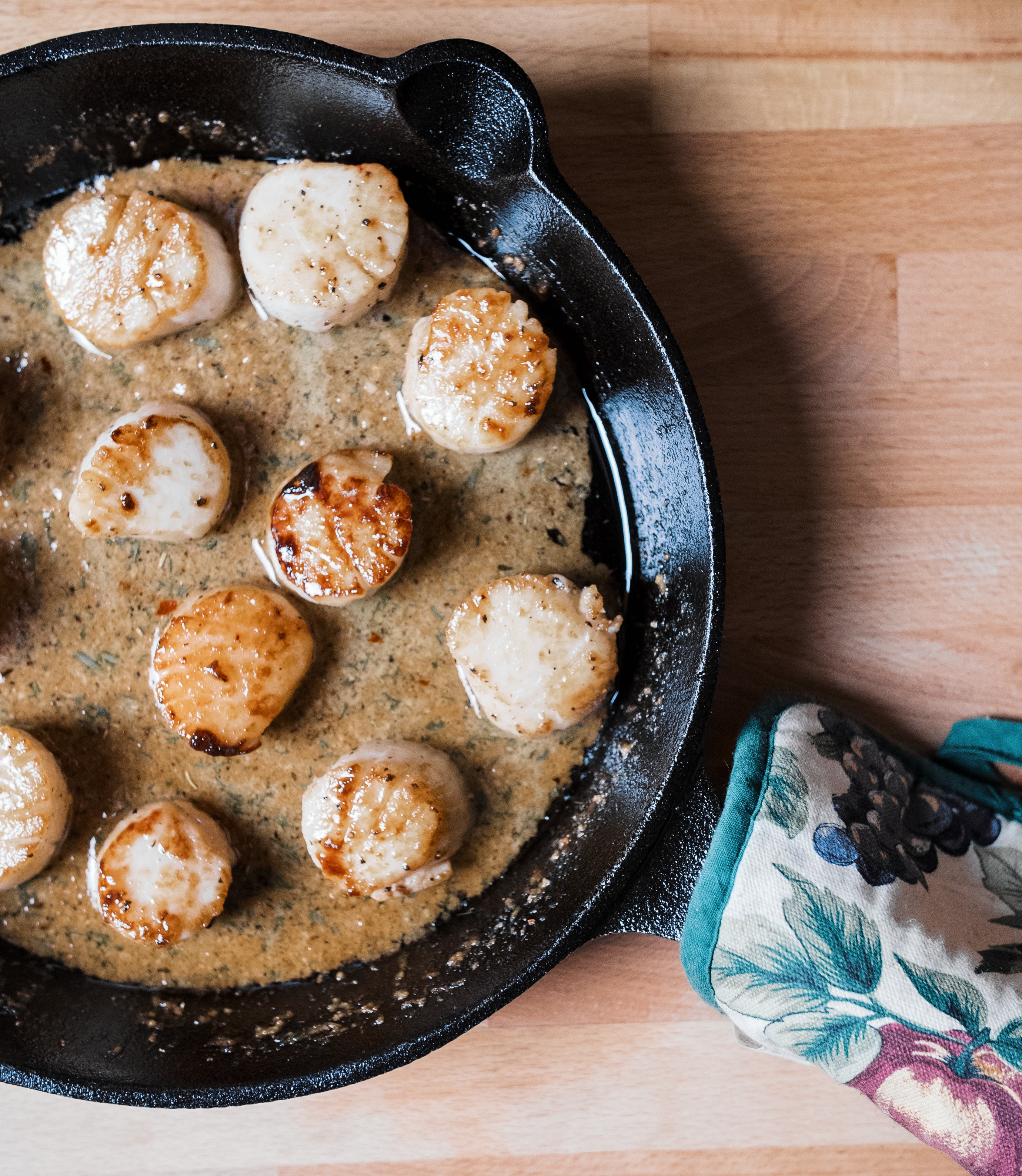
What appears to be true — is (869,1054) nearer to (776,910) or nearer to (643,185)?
(776,910)

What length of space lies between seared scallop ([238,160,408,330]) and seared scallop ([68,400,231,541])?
0.69 feet

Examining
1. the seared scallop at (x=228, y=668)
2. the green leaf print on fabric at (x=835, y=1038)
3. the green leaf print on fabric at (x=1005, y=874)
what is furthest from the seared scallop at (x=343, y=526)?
the green leaf print on fabric at (x=1005, y=874)

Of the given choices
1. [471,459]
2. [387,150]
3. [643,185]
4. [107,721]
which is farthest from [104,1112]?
[643,185]

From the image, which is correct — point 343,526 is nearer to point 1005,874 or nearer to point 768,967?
point 768,967

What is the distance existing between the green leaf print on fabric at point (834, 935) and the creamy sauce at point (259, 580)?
333 mm

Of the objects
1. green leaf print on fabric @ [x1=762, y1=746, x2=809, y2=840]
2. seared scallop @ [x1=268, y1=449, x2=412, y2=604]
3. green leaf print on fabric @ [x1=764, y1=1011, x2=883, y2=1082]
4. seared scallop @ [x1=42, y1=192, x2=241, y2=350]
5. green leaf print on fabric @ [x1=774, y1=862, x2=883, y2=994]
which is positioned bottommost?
green leaf print on fabric @ [x1=764, y1=1011, x2=883, y2=1082]

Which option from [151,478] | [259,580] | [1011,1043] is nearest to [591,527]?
[259,580]

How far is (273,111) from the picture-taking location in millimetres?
1124

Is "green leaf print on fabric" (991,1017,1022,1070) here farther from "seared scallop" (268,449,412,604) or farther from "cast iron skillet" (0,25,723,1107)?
"seared scallop" (268,449,412,604)

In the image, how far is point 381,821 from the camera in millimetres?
1101

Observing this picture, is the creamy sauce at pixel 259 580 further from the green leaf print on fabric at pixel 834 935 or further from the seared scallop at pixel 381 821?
the green leaf print on fabric at pixel 834 935

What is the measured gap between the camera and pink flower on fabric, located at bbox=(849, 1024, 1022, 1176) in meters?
1.05

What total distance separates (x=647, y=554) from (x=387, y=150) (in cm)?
64

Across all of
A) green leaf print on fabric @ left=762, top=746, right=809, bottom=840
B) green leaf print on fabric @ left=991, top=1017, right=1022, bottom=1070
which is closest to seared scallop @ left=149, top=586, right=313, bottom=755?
green leaf print on fabric @ left=762, top=746, right=809, bottom=840
